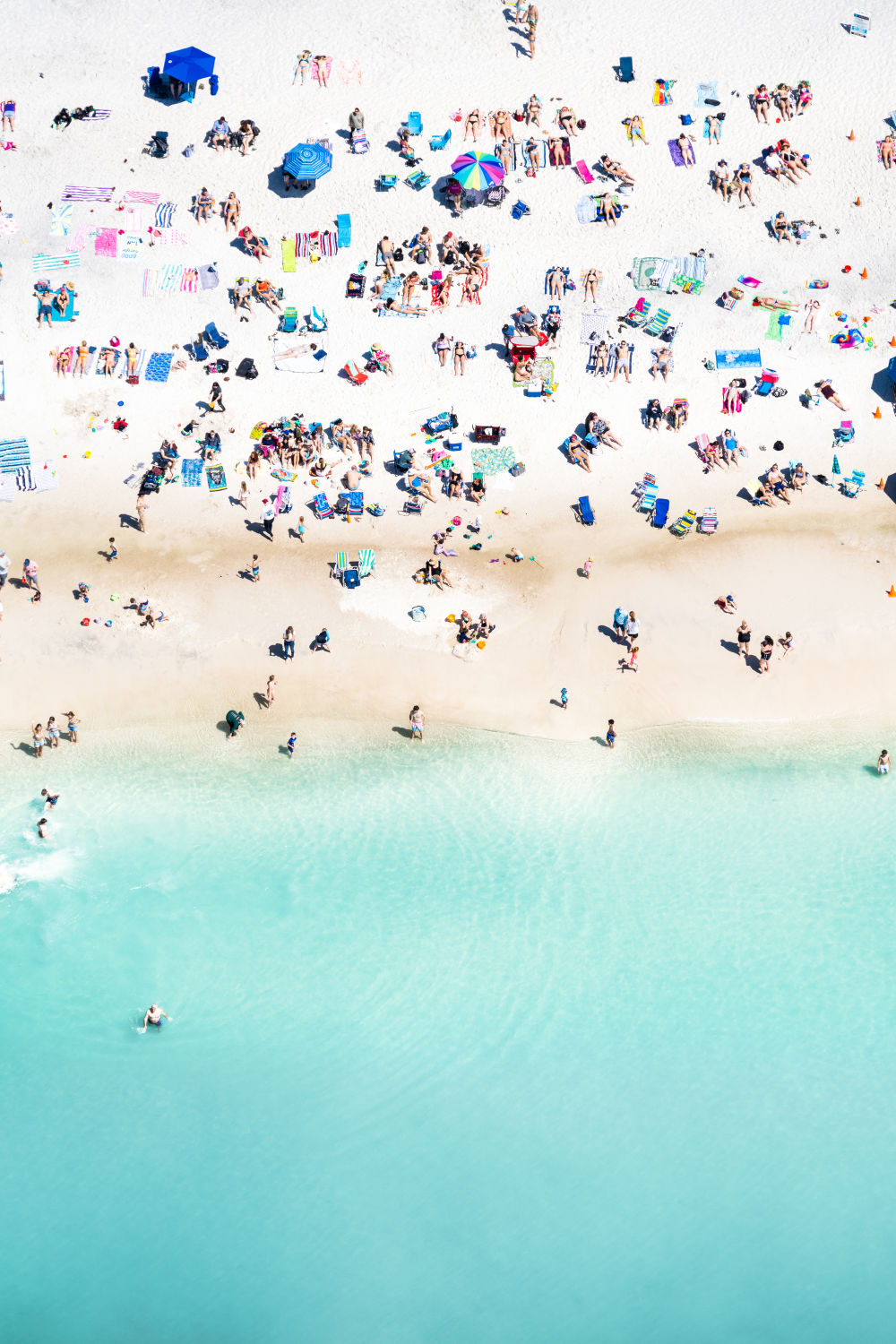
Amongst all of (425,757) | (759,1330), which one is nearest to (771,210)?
(425,757)

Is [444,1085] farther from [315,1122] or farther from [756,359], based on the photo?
[756,359]

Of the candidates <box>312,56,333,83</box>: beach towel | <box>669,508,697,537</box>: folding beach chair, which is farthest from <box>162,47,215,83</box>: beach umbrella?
<box>669,508,697,537</box>: folding beach chair

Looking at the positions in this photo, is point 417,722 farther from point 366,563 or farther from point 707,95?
point 707,95

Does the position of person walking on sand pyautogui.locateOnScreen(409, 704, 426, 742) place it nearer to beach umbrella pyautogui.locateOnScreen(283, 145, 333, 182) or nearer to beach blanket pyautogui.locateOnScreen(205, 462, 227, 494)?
beach blanket pyautogui.locateOnScreen(205, 462, 227, 494)

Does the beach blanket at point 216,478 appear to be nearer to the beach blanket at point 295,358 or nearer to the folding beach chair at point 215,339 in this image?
the beach blanket at point 295,358

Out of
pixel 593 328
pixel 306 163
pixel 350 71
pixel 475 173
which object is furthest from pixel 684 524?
pixel 350 71

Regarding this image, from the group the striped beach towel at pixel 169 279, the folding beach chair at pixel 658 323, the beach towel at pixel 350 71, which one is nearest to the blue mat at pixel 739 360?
the folding beach chair at pixel 658 323

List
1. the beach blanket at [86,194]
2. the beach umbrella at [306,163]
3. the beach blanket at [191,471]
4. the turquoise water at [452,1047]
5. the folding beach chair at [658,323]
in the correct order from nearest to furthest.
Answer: the turquoise water at [452,1047] < the beach blanket at [191,471] < the folding beach chair at [658,323] < the beach umbrella at [306,163] < the beach blanket at [86,194]
